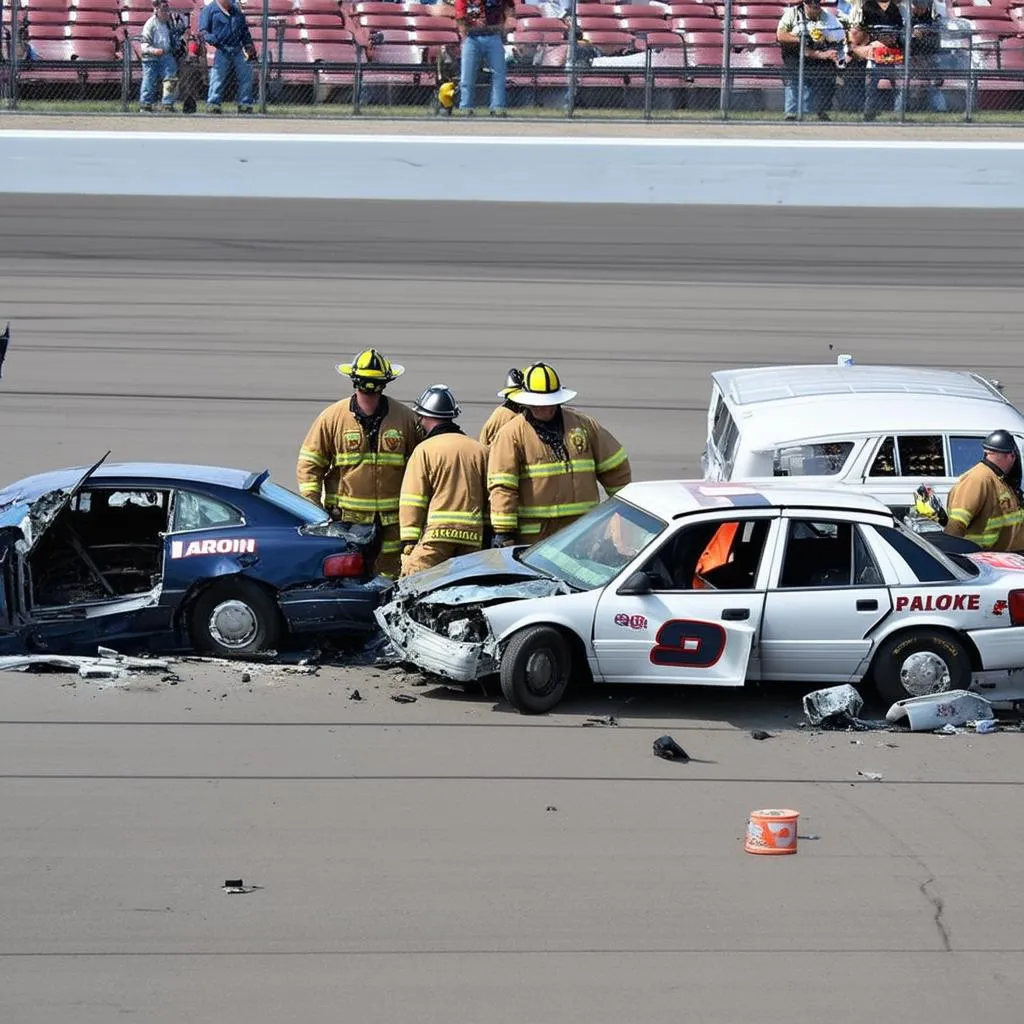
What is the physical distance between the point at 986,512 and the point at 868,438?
1.39 meters

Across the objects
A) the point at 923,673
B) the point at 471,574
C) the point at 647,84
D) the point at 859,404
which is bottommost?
the point at 923,673

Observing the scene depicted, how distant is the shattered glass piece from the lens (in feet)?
31.2

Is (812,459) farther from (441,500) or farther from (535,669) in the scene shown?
(535,669)

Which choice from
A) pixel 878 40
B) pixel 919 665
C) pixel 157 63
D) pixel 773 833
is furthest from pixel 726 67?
pixel 773 833

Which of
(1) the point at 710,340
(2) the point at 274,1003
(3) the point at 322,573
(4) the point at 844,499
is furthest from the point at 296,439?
(2) the point at 274,1003

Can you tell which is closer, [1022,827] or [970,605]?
[1022,827]

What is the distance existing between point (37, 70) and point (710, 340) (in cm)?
901

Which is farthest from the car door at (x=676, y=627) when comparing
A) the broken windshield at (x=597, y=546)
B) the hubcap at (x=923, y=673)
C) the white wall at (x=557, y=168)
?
the white wall at (x=557, y=168)

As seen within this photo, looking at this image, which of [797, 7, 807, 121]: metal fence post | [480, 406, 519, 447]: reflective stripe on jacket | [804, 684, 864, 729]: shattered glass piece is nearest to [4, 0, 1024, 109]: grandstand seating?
[797, 7, 807, 121]: metal fence post

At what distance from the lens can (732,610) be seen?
969cm

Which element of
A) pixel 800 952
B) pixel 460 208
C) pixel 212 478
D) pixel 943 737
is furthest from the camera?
pixel 460 208

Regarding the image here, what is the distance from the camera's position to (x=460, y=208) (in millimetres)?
22438

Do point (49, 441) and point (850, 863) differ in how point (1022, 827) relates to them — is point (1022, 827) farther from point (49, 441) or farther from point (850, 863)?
point (49, 441)

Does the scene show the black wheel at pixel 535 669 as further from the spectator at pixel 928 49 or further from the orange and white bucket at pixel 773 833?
the spectator at pixel 928 49
